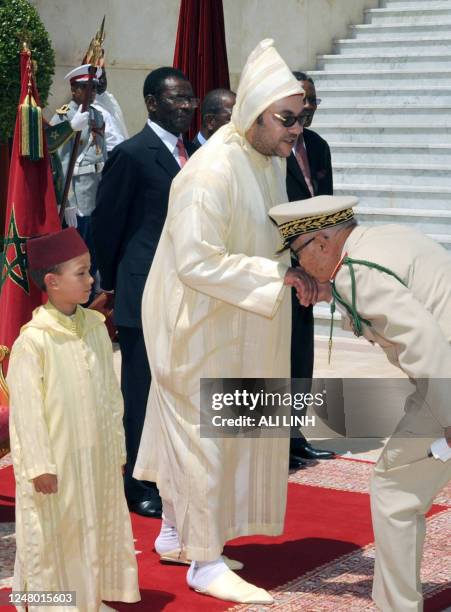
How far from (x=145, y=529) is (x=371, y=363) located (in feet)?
12.2

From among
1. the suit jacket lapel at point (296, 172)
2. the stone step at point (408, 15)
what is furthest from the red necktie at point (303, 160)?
the stone step at point (408, 15)

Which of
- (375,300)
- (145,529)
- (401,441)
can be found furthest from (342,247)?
(145,529)

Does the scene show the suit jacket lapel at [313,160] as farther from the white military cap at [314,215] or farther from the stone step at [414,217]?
the stone step at [414,217]

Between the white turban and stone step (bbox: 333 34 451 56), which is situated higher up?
stone step (bbox: 333 34 451 56)

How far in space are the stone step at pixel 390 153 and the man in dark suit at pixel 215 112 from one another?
5267mm

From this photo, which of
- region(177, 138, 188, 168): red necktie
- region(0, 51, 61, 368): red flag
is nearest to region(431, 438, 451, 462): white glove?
region(177, 138, 188, 168): red necktie

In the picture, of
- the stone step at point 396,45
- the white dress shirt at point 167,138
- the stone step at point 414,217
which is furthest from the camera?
the stone step at point 396,45

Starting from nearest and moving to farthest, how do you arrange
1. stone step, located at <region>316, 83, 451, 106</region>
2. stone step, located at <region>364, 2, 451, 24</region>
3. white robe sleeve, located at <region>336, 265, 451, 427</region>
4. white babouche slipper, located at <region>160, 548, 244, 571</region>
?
1. white robe sleeve, located at <region>336, 265, 451, 427</region>
2. white babouche slipper, located at <region>160, 548, 244, 571</region>
3. stone step, located at <region>316, 83, 451, 106</region>
4. stone step, located at <region>364, 2, 451, 24</region>

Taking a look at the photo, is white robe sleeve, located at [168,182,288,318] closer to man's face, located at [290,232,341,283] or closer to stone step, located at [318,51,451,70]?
man's face, located at [290,232,341,283]

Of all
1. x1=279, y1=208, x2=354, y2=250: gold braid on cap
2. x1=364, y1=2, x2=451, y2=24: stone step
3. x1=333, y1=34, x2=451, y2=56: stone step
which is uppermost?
x1=364, y1=2, x2=451, y2=24: stone step

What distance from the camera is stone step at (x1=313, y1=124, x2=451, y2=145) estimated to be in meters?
12.6

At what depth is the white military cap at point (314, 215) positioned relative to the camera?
4352 mm

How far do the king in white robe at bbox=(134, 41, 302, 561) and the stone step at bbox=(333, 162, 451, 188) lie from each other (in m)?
6.95

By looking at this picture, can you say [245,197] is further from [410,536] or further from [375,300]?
[410,536]
